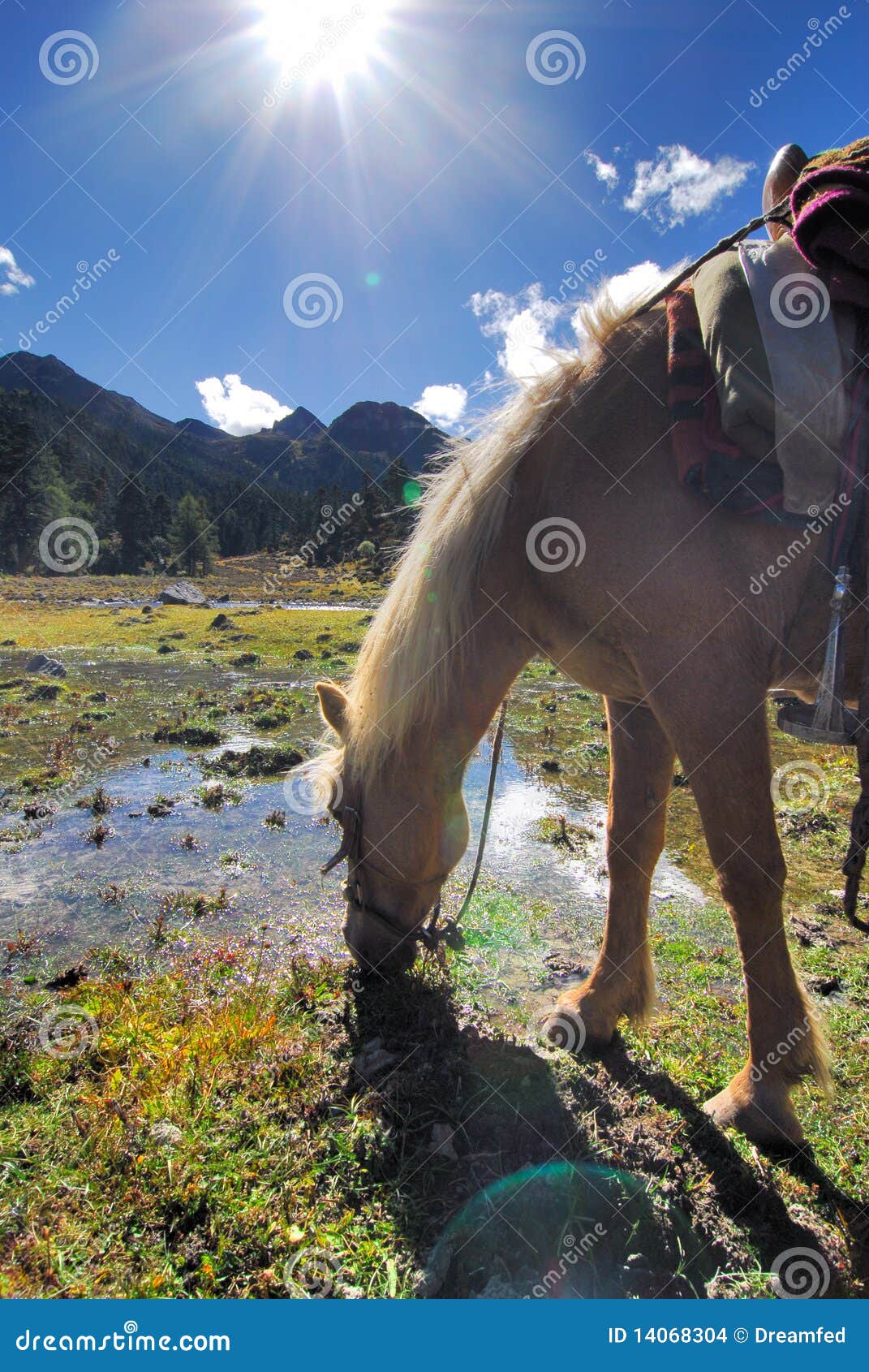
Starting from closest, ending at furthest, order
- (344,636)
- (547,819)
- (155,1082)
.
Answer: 1. (155,1082)
2. (547,819)
3. (344,636)

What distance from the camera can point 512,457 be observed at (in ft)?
9.33

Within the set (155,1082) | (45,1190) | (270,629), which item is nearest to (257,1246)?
(45,1190)

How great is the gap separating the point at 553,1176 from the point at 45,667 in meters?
17.6

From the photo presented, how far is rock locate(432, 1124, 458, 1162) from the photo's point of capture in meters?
2.36

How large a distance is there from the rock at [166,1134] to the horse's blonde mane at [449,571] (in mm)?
1645

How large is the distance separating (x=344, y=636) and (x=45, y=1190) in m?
23.2

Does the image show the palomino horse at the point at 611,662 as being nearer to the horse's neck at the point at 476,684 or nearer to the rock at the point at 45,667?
the horse's neck at the point at 476,684

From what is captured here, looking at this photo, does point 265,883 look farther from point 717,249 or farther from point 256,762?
point 717,249

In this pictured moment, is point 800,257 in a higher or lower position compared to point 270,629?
higher

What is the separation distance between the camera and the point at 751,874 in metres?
2.47

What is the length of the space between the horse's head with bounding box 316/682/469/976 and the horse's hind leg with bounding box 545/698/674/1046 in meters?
0.91

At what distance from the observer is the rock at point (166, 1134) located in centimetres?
236

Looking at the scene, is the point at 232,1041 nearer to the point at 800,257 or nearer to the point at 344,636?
the point at 800,257

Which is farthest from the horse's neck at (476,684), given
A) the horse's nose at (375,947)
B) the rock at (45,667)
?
the rock at (45,667)
